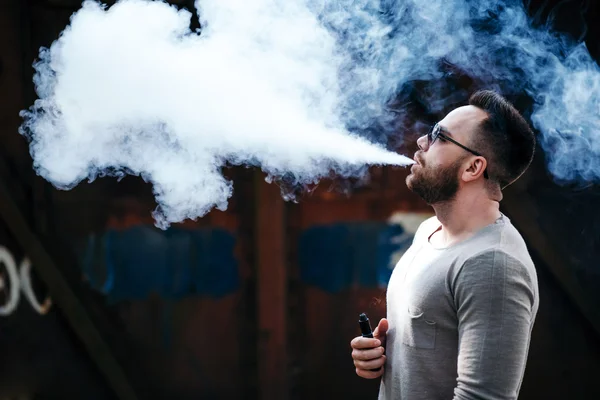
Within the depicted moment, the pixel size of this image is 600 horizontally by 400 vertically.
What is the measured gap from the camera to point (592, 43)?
2.84 metres

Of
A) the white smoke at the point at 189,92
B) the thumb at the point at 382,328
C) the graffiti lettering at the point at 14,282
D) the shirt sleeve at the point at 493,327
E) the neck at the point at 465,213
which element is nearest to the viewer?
the shirt sleeve at the point at 493,327

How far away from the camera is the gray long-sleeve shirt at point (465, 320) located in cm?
123

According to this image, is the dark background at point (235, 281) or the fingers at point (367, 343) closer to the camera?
the fingers at point (367, 343)

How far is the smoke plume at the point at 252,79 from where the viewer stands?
216cm

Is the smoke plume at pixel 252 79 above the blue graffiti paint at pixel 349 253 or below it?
above

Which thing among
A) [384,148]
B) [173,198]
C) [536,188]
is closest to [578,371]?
[536,188]

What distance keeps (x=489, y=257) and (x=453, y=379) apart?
1.06ft

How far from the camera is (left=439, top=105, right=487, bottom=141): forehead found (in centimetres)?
154

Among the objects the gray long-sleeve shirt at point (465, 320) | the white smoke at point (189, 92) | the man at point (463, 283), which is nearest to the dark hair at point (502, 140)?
the man at point (463, 283)

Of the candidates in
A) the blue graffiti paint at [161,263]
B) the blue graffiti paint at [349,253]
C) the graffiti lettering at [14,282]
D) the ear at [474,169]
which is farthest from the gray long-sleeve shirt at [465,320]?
the graffiti lettering at [14,282]

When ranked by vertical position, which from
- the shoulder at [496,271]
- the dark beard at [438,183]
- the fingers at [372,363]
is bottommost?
the fingers at [372,363]

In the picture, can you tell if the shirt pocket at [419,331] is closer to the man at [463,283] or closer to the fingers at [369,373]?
the man at [463,283]

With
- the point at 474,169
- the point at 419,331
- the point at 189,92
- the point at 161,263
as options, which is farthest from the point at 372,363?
the point at 161,263

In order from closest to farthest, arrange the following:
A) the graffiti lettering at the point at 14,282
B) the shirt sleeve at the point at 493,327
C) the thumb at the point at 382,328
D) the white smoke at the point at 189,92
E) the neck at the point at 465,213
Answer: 1. the shirt sleeve at the point at 493,327
2. the neck at the point at 465,213
3. the thumb at the point at 382,328
4. the white smoke at the point at 189,92
5. the graffiti lettering at the point at 14,282
